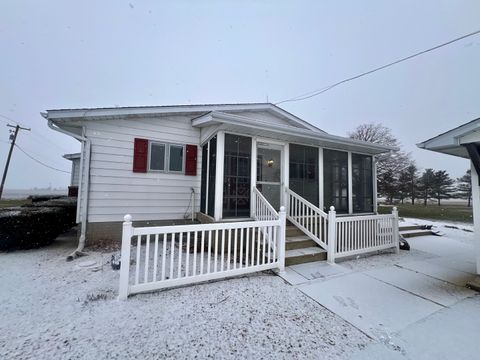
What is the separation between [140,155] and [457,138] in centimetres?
686

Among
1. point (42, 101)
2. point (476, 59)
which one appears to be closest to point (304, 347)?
point (476, 59)

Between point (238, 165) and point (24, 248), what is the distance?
554cm

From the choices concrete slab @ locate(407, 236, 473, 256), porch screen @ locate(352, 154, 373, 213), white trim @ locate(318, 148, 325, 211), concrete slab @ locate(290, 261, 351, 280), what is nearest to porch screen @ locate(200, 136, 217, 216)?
concrete slab @ locate(290, 261, 351, 280)

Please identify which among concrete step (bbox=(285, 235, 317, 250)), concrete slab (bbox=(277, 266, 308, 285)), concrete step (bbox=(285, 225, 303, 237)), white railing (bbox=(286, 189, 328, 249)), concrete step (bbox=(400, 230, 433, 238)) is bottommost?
concrete slab (bbox=(277, 266, 308, 285))

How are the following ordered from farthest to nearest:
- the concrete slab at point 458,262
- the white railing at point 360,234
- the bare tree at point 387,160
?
1. the bare tree at point 387,160
2. the white railing at point 360,234
3. the concrete slab at point 458,262

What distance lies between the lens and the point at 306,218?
17.4ft

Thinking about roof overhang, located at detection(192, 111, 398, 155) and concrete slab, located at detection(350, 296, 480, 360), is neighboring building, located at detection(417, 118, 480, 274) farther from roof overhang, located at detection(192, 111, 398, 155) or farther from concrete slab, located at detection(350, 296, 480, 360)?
roof overhang, located at detection(192, 111, 398, 155)

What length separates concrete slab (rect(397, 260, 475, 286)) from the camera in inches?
148

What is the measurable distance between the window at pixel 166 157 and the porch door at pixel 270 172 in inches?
91.7

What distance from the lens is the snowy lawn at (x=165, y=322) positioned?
74.8 inches

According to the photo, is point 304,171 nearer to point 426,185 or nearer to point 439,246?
point 439,246

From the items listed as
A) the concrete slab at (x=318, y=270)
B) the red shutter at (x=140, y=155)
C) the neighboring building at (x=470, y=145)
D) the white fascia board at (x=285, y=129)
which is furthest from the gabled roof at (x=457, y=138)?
the red shutter at (x=140, y=155)

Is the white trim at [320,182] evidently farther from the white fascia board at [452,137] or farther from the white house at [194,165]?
the white fascia board at [452,137]

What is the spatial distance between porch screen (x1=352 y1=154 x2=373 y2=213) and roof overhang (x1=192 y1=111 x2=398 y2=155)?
37cm
